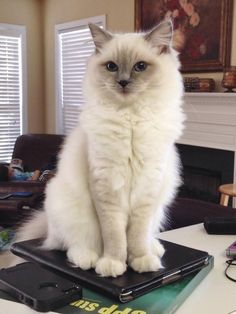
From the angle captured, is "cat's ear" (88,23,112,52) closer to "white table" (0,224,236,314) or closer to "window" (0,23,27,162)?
"white table" (0,224,236,314)

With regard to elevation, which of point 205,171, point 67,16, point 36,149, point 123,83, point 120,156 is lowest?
point 205,171

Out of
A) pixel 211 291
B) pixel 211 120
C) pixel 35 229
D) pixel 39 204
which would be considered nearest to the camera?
pixel 211 291

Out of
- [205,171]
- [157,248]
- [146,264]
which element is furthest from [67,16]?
[146,264]

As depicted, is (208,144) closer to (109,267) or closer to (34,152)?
(34,152)

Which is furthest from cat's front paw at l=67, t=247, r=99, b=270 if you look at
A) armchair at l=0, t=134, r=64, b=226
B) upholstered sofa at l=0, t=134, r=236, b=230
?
armchair at l=0, t=134, r=64, b=226

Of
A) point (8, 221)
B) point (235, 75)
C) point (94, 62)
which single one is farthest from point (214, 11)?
point (94, 62)

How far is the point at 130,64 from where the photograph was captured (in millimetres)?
1054

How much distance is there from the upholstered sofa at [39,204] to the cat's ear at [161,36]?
30.9 inches

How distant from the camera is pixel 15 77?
17.6 ft

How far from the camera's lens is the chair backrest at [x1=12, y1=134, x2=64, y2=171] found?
434 centimetres

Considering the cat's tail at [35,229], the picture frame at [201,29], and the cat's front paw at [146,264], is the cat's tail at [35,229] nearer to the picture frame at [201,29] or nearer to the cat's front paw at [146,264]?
the cat's front paw at [146,264]

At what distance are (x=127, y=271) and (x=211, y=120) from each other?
2807 millimetres

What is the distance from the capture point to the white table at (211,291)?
0.84m

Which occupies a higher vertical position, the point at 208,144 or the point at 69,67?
the point at 69,67
